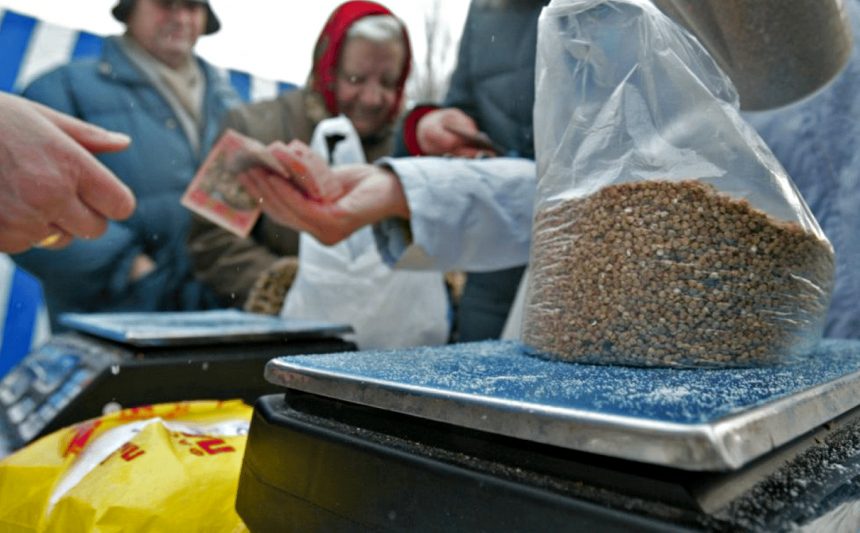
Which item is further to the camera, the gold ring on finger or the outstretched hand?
the outstretched hand

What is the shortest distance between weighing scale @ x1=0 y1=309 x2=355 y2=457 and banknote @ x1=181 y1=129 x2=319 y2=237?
0.73ft

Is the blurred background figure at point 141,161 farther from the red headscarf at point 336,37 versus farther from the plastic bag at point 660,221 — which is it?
the plastic bag at point 660,221

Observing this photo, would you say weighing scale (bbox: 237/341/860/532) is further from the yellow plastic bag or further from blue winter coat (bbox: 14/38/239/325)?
blue winter coat (bbox: 14/38/239/325)

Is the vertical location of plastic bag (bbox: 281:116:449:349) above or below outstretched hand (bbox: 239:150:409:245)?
below

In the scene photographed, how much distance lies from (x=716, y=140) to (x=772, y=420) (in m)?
0.26

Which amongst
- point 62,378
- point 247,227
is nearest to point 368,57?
point 247,227

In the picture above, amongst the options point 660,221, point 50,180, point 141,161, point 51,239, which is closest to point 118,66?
point 141,161

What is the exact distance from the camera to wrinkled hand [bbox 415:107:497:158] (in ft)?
3.94

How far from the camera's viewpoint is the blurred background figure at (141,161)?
6.74 ft

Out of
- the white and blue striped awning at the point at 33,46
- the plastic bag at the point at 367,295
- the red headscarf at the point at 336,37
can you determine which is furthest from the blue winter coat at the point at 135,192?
the red headscarf at the point at 336,37

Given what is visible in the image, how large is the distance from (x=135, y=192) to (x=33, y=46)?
1.87ft

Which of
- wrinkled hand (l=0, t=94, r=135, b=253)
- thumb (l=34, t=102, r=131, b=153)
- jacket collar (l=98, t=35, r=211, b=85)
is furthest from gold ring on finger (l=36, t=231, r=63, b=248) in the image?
jacket collar (l=98, t=35, r=211, b=85)

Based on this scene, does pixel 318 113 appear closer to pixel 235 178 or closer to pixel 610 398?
pixel 235 178

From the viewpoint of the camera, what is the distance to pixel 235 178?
1140mm
